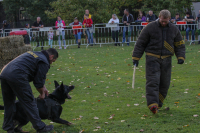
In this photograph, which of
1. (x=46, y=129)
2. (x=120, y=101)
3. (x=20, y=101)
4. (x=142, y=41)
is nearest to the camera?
(x=20, y=101)

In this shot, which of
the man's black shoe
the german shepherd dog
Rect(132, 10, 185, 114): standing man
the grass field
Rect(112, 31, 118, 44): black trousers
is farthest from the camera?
Rect(112, 31, 118, 44): black trousers

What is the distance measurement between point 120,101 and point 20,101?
2.88 meters

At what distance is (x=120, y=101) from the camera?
631cm

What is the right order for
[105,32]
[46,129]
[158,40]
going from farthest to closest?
1. [105,32]
2. [158,40]
3. [46,129]

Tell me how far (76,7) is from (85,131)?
64.6ft

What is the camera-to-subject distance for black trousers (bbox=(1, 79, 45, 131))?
3.95 metres

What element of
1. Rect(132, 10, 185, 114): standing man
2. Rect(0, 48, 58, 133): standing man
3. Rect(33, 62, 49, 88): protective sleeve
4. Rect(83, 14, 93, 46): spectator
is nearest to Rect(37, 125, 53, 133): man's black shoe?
Rect(0, 48, 58, 133): standing man

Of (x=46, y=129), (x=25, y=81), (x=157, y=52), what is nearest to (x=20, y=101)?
(x=25, y=81)

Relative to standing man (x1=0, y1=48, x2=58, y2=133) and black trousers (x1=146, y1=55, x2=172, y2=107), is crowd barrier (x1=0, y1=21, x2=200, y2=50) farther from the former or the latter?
standing man (x1=0, y1=48, x2=58, y2=133)

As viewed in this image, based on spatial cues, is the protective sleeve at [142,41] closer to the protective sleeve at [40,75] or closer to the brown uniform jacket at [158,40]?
the brown uniform jacket at [158,40]

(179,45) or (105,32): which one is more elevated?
(105,32)

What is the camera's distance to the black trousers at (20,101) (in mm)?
3953

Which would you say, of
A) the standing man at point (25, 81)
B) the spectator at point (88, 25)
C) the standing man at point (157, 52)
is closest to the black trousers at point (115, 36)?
the spectator at point (88, 25)

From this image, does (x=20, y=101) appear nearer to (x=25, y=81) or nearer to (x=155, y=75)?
(x=25, y=81)
